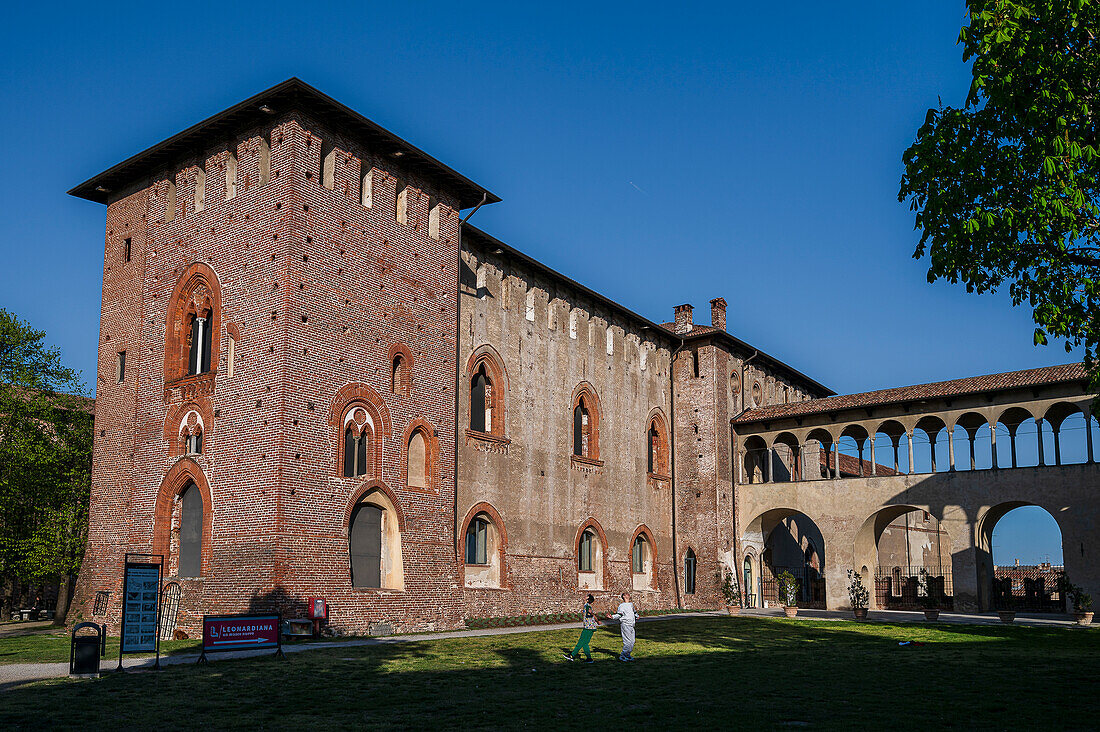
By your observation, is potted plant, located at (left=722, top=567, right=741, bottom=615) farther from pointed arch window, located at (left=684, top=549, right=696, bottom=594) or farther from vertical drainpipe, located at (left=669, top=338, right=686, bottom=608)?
vertical drainpipe, located at (left=669, top=338, right=686, bottom=608)

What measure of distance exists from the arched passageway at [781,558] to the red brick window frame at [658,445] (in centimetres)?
432

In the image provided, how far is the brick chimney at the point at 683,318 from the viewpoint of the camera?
3981cm

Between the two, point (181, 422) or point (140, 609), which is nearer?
point (140, 609)

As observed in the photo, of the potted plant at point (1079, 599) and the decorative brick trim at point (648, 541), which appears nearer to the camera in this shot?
the potted plant at point (1079, 599)

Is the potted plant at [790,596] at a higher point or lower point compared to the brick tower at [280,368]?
lower

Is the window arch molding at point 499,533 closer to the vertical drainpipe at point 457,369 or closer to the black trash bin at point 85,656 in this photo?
the vertical drainpipe at point 457,369

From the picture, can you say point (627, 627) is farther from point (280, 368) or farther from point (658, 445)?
point (658, 445)

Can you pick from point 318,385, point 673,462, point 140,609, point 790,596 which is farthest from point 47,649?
point 673,462

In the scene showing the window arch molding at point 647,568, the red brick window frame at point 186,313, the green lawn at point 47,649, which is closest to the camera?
the green lawn at point 47,649

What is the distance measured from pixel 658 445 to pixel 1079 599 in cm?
1510

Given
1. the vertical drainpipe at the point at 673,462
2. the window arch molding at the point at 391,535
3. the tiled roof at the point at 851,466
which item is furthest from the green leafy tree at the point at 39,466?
the tiled roof at the point at 851,466

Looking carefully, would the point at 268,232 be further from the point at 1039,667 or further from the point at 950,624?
the point at 950,624

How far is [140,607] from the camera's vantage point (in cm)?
1473

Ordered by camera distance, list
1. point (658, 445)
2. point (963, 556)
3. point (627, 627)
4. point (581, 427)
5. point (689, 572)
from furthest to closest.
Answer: point (658, 445) → point (689, 572) → point (963, 556) → point (581, 427) → point (627, 627)
